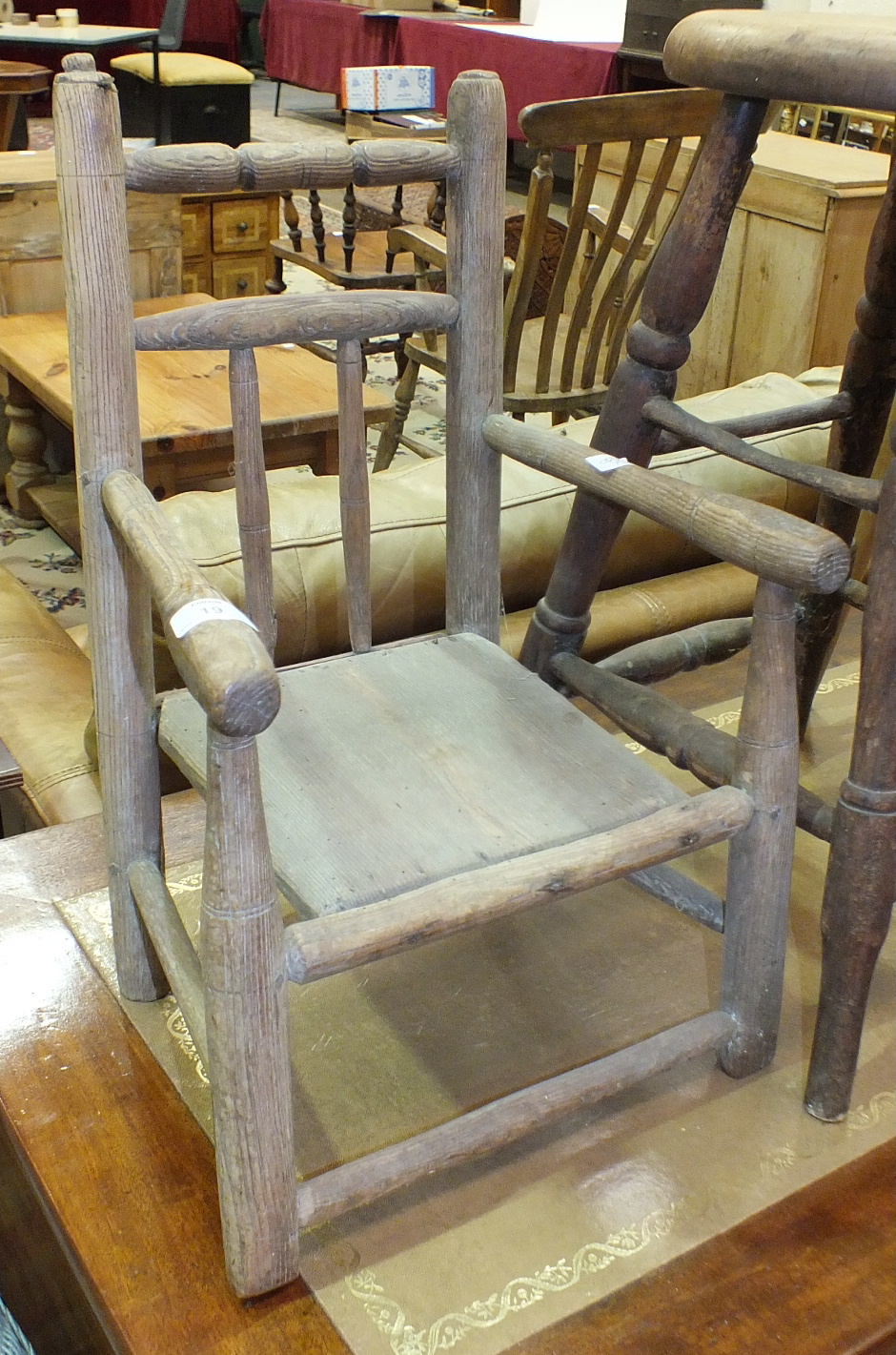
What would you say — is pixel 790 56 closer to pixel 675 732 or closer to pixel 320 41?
pixel 675 732

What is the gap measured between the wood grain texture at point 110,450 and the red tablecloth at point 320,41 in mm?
5989

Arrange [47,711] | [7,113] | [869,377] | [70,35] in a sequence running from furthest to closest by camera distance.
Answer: [70,35], [7,113], [47,711], [869,377]

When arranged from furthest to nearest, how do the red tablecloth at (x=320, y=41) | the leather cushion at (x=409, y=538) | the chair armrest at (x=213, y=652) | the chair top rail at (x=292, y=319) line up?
the red tablecloth at (x=320, y=41) < the leather cushion at (x=409, y=538) < the chair top rail at (x=292, y=319) < the chair armrest at (x=213, y=652)

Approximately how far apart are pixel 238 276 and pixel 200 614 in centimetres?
372

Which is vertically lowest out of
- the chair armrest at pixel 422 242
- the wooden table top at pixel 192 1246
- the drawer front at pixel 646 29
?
the wooden table top at pixel 192 1246

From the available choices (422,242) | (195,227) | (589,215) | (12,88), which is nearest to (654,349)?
(589,215)

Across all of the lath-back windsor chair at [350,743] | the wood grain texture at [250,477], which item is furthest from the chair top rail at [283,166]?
the wood grain texture at [250,477]

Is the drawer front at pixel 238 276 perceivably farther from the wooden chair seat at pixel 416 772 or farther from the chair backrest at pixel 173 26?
the wooden chair seat at pixel 416 772

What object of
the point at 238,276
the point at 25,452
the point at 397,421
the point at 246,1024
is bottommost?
the point at 25,452

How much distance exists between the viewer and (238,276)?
13.7 feet

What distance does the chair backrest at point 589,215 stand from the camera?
1.93m

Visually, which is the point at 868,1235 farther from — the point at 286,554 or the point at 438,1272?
the point at 286,554

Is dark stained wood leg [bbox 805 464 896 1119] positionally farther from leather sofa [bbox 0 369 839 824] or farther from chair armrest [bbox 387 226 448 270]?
chair armrest [bbox 387 226 448 270]

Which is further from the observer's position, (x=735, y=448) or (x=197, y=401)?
(x=197, y=401)
